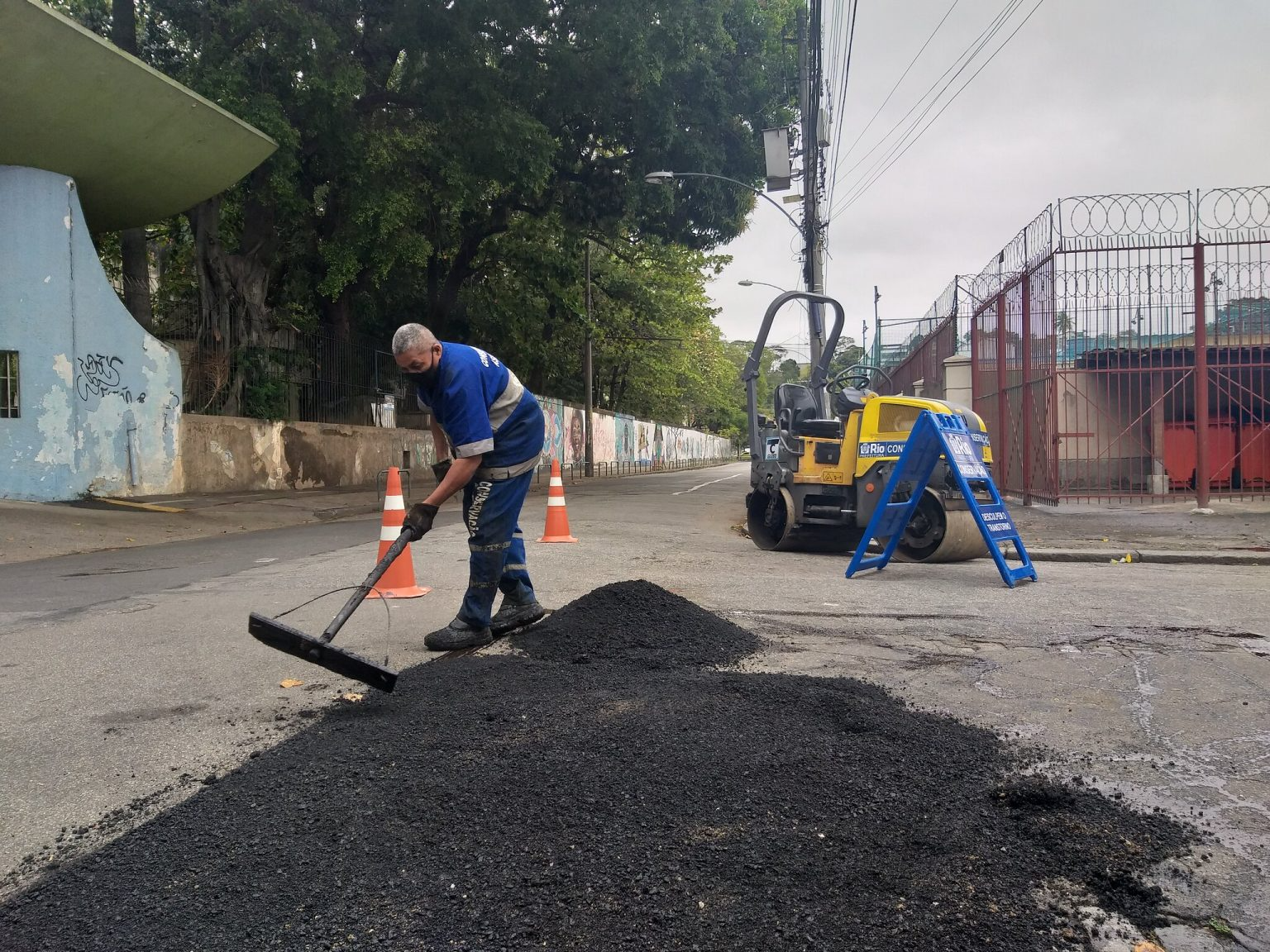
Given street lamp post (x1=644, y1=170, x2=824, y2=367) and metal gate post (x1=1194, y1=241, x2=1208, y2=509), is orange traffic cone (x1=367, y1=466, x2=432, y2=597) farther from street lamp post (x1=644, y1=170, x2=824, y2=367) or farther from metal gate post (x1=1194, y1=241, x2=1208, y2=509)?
metal gate post (x1=1194, y1=241, x2=1208, y2=509)

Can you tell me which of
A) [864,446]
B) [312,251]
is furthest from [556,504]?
[312,251]

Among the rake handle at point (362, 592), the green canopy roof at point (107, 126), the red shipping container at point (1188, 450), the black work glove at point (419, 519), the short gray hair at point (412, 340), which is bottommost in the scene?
the rake handle at point (362, 592)

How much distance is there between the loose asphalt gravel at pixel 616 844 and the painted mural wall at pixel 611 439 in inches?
567

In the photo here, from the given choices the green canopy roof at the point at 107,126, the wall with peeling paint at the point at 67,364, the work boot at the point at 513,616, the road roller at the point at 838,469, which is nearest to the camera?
the work boot at the point at 513,616

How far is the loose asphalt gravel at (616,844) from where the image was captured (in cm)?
189

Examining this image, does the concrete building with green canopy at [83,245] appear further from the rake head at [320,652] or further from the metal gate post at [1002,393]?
the metal gate post at [1002,393]

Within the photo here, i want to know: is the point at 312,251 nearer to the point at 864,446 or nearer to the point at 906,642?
the point at 864,446

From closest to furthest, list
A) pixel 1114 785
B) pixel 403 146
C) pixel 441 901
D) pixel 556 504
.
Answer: pixel 441 901 < pixel 1114 785 < pixel 556 504 < pixel 403 146

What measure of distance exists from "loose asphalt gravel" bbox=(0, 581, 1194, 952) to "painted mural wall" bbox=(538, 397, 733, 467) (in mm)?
14410

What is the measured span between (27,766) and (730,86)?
20.1 m

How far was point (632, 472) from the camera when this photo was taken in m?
43.9

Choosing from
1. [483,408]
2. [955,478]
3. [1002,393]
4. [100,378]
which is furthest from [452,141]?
[483,408]

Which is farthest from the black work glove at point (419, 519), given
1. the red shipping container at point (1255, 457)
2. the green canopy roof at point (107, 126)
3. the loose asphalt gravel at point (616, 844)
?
the red shipping container at point (1255, 457)

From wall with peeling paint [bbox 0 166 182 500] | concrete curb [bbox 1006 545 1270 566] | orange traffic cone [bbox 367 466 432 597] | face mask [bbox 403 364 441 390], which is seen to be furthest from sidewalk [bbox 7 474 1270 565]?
face mask [bbox 403 364 441 390]
